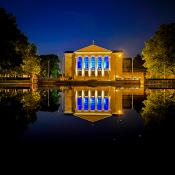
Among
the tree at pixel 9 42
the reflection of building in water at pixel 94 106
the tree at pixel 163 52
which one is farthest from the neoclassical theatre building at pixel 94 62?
the reflection of building in water at pixel 94 106

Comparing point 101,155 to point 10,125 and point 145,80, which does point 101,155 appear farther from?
point 145,80

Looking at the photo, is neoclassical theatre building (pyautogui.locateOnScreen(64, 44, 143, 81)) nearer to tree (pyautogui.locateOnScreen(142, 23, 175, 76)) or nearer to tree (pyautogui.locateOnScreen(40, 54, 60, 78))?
tree (pyautogui.locateOnScreen(40, 54, 60, 78))

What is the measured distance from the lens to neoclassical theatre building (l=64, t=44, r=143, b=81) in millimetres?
106938

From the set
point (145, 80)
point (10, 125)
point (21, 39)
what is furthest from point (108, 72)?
point (10, 125)

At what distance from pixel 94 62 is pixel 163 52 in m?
46.8

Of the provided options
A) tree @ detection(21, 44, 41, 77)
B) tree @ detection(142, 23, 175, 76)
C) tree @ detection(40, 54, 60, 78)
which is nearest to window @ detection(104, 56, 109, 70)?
tree @ detection(40, 54, 60, 78)

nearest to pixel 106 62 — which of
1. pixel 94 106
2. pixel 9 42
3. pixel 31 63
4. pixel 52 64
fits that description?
pixel 52 64

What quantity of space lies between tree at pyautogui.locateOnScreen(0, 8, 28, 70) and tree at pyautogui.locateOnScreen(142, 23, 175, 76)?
23.3 meters

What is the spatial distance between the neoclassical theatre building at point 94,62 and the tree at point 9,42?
172 ft

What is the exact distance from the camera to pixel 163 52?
62.0 meters

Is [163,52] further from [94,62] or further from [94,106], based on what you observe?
[94,62]

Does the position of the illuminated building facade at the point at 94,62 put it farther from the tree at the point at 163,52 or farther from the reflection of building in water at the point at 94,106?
the reflection of building in water at the point at 94,106

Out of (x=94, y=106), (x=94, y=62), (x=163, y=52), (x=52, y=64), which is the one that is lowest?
(x=94, y=106)

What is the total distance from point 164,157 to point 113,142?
161 cm
